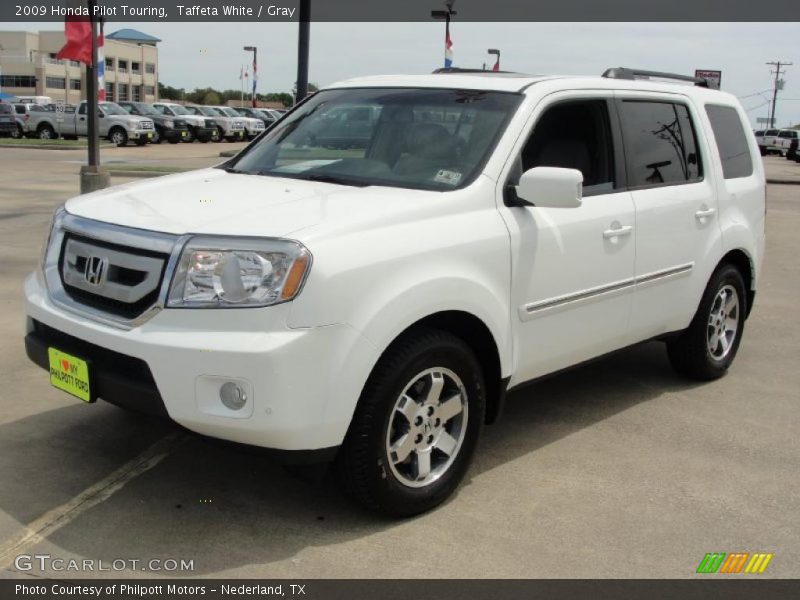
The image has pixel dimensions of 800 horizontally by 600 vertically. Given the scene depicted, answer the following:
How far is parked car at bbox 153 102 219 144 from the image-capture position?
38.2 meters

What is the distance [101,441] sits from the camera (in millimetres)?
4480

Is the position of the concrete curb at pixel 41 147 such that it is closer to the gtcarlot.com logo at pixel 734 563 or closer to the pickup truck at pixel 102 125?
the pickup truck at pixel 102 125

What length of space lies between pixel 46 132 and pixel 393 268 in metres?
36.9

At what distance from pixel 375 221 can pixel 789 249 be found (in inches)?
391

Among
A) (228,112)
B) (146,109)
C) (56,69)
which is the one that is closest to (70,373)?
(146,109)

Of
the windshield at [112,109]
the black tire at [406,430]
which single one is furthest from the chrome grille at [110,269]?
the windshield at [112,109]

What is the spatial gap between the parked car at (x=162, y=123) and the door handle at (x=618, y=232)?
33560 mm

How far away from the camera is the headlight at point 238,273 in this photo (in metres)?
3.24

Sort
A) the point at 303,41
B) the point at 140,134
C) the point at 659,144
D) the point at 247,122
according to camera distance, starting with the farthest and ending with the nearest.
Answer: the point at 247,122, the point at 140,134, the point at 303,41, the point at 659,144

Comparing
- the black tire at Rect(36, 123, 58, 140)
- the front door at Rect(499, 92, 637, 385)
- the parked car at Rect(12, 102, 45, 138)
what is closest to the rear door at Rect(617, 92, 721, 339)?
the front door at Rect(499, 92, 637, 385)

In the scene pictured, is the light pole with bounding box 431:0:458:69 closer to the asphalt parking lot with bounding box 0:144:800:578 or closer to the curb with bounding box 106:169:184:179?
the curb with bounding box 106:169:184:179

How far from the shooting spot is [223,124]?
40.6 m

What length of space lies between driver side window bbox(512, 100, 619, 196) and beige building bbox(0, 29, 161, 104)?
9020cm
